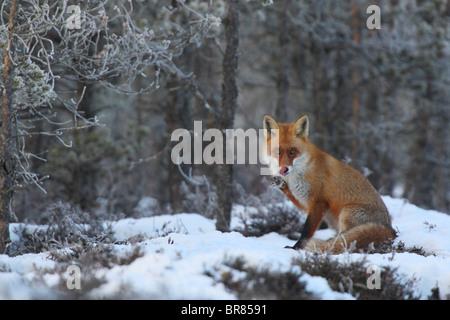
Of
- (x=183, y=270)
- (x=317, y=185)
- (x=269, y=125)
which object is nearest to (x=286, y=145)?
(x=269, y=125)

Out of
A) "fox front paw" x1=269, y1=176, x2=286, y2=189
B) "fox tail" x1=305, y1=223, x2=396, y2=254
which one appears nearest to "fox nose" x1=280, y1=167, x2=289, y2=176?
"fox front paw" x1=269, y1=176, x2=286, y2=189

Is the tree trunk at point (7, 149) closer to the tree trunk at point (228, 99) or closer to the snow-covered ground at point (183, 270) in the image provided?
the snow-covered ground at point (183, 270)

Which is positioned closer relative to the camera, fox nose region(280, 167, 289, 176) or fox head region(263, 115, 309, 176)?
fox nose region(280, 167, 289, 176)

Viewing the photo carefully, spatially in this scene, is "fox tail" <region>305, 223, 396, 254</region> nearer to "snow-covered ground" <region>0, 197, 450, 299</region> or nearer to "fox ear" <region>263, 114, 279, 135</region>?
"snow-covered ground" <region>0, 197, 450, 299</region>

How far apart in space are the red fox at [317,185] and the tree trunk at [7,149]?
10.3 ft

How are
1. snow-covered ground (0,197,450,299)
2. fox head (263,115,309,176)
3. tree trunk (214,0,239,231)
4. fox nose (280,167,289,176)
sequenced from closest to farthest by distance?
snow-covered ground (0,197,450,299) < fox nose (280,167,289,176) < fox head (263,115,309,176) < tree trunk (214,0,239,231)

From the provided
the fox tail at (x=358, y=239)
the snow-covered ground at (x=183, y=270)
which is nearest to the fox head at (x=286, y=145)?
the fox tail at (x=358, y=239)

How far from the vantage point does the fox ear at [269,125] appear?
249 inches

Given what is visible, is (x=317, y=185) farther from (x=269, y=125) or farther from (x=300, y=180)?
(x=269, y=125)

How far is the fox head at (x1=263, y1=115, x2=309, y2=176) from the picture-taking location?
238 inches

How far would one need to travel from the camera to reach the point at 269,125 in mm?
6461

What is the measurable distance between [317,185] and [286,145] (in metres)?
0.66

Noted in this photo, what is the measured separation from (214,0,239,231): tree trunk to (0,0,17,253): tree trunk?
3357 mm
